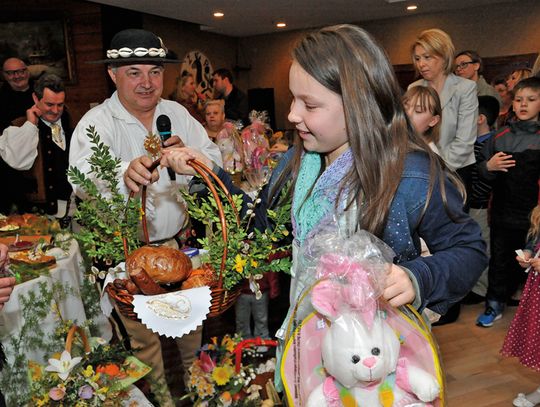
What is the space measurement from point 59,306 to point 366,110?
65.4 inches

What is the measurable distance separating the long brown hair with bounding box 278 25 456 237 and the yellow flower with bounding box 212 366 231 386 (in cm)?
81

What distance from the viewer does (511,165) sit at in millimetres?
3193

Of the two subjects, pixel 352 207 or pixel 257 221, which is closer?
pixel 352 207

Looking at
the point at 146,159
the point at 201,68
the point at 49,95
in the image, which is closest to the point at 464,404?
the point at 146,159

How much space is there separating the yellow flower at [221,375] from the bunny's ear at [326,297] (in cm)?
81

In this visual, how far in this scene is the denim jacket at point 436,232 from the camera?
1044 mm

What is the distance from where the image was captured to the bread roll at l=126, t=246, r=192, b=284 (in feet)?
4.27

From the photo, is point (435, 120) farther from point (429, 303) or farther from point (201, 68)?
point (201, 68)

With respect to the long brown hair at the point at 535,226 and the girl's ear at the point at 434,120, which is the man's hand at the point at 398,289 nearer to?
the long brown hair at the point at 535,226

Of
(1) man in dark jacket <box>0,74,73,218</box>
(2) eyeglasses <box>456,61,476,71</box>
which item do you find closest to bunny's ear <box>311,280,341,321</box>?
(1) man in dark jacket <box>0,74,73,218</box>

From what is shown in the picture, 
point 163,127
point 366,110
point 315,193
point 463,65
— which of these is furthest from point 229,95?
point 366,110

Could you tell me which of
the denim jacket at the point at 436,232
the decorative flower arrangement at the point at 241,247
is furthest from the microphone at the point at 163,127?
the denim jacket at the point at 436,232

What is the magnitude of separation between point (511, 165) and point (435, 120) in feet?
2.04

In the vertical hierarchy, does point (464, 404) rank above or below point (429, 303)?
below
